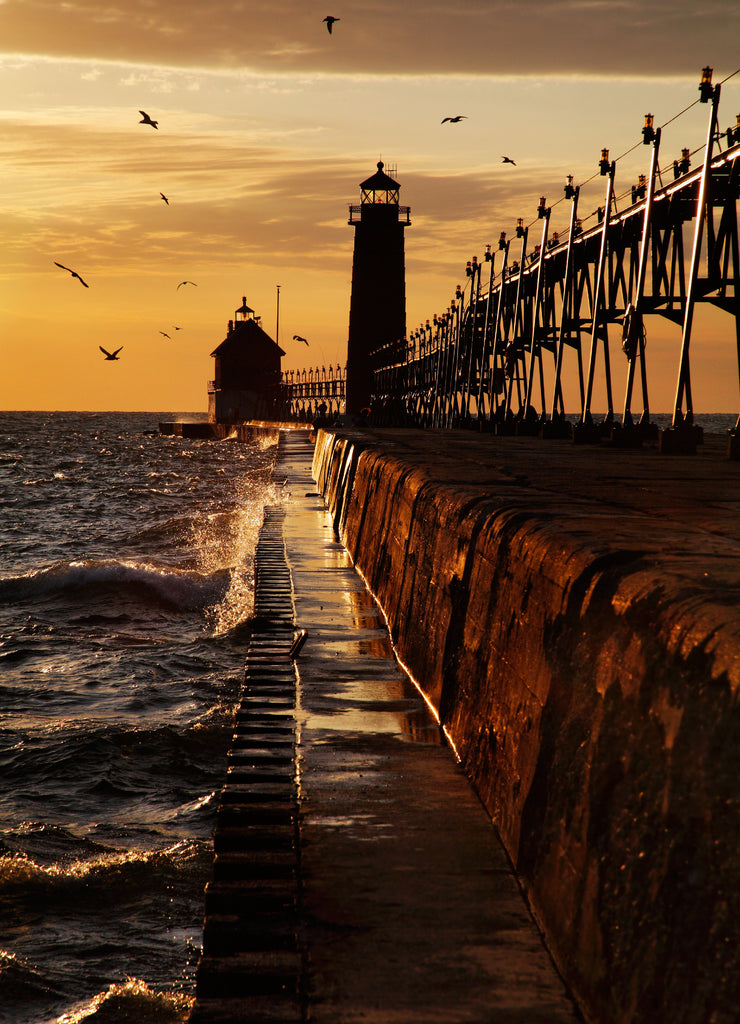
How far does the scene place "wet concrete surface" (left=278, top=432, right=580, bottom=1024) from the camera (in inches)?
118

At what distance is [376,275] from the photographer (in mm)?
77125

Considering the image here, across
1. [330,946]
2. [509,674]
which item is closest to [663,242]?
[509,674]

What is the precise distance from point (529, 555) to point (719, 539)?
0.91 meters

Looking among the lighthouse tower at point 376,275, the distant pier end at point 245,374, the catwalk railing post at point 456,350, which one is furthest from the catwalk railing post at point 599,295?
the distant pier end at point 245,374

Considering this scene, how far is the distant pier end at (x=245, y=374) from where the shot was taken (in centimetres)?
11800

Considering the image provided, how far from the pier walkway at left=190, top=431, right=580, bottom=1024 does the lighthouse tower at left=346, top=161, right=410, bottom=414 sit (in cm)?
7295

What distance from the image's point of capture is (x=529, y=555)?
15.1ft

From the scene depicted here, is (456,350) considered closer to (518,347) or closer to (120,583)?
(518,347)

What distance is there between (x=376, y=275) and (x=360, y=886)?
248 ft

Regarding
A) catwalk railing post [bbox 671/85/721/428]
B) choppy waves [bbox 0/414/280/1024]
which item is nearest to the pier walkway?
choppy waves [bbox 0/414/280/1024]

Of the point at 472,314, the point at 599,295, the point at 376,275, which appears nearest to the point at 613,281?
the point at 599,295

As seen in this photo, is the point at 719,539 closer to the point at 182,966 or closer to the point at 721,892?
the point at 721,892

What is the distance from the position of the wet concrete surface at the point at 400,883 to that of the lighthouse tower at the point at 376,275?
2864 inches

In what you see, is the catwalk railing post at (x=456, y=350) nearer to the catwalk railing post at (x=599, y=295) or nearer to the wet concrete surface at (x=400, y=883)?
the catwalk railing post at (x=599, y=295)
